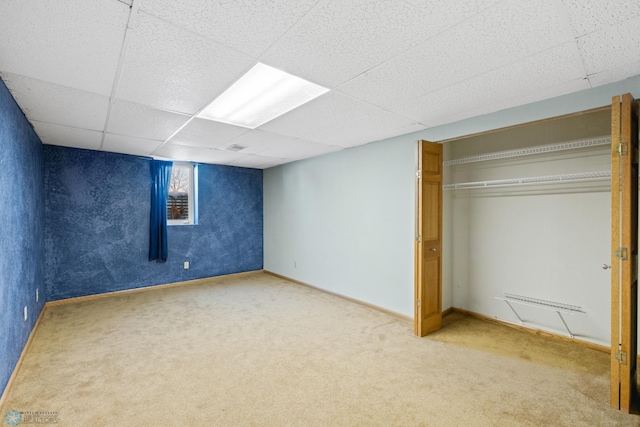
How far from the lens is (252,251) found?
614 centimetres

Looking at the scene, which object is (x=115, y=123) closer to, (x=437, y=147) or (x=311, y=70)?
(x=311, y=70)

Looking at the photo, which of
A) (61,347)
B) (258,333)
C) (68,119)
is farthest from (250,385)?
(68,119)

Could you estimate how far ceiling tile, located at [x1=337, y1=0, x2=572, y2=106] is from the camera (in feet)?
4.73

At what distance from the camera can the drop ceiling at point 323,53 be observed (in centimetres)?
139

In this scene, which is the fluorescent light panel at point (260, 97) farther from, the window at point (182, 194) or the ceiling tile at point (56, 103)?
the window at point (182, 194)

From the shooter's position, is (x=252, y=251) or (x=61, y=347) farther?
(x=252, y=251)

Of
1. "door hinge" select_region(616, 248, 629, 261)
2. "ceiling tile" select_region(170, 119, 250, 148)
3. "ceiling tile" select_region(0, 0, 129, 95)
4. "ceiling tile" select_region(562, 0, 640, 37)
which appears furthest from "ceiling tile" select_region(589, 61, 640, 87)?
"ceiling tile" select_region(170, 119, 250, 148)

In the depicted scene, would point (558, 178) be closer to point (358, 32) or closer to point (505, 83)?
point (505, 83)

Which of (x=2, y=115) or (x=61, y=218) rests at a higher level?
(x=2, y=115)

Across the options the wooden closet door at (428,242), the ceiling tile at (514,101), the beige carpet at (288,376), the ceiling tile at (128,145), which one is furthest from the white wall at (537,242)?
the ceiling tile at (128,145)

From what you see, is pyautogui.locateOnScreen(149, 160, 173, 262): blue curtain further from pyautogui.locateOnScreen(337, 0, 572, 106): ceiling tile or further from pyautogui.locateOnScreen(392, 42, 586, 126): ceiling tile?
pyautogui.locateOnScreen(392, 42, 586, 126): ceiling tile

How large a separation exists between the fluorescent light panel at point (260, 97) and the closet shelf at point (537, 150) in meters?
2.24

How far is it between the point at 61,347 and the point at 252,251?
3502 millimetres

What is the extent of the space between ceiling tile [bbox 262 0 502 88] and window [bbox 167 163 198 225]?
419 cm
